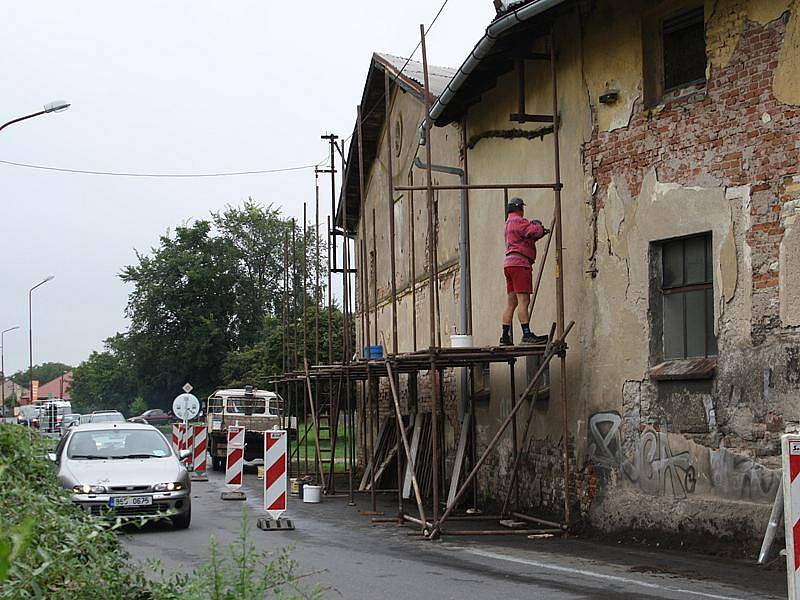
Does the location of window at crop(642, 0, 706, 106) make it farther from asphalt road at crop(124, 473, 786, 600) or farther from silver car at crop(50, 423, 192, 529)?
silver car at crop(50, 423, 192, 529)

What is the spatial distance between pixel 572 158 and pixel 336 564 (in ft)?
20.9

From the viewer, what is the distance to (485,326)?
58.7 feet

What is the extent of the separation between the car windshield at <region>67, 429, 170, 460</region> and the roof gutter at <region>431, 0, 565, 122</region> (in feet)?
22.0

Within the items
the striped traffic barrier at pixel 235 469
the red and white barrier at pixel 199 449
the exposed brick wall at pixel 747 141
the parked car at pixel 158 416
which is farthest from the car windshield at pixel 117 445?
the parked car at pixel 158 416

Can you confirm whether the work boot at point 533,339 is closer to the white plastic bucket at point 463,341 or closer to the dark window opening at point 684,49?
the white plastic bucket at point 463,341

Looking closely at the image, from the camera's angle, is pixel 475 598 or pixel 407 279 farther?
pixel 407 279

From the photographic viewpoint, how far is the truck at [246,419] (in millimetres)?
30734

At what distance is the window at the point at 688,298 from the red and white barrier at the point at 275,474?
5.13 m

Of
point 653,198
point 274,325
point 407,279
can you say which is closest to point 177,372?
point 274,325

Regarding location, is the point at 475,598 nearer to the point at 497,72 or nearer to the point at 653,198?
the point at 653,198

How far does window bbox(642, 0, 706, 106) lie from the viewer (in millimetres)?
12406

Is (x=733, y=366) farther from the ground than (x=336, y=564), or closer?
farther from the ground

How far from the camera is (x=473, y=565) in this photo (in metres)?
10.7

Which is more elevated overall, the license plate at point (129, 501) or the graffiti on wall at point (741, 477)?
the graffiti on wall at point (741, 477)
